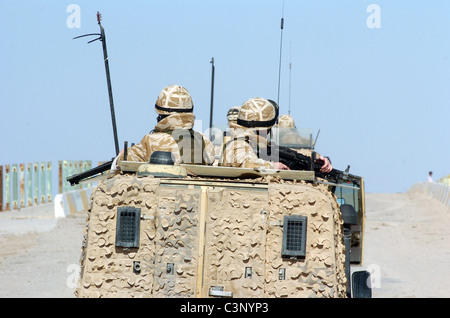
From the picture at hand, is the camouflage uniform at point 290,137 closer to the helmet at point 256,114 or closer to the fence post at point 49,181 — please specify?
the helmet at point 256,114

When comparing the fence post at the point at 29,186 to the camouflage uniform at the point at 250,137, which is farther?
the fence post at the point at 29,186

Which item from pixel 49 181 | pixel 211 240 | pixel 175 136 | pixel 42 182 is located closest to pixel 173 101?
pixel 175 136

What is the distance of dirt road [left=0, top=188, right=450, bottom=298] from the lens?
15562 mm

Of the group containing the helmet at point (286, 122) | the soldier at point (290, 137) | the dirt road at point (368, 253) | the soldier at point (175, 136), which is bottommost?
the dirt road at point (368, 253)

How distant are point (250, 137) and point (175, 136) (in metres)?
0.67

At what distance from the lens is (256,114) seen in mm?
9078

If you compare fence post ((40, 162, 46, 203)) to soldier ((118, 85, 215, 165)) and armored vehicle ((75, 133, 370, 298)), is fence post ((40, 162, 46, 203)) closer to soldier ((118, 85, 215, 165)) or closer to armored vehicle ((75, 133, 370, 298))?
soldier ((118, 85, 215, 165))

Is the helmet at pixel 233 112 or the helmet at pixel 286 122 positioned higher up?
the helmet at pixel 286 122

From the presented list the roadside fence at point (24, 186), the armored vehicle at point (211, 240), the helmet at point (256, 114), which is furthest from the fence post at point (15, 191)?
the armored vehicle at point (211, 240)

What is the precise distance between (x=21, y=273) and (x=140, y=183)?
1014cm

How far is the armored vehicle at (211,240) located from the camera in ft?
23.8

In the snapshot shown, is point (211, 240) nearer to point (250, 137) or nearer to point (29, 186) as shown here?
point (250, 137)

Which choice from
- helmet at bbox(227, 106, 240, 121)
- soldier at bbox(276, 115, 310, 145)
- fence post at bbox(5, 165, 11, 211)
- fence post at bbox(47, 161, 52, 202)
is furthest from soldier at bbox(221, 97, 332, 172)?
fence post at bbox(47, 161, 52, 202)

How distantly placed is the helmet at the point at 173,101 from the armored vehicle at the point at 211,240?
1782 mm
